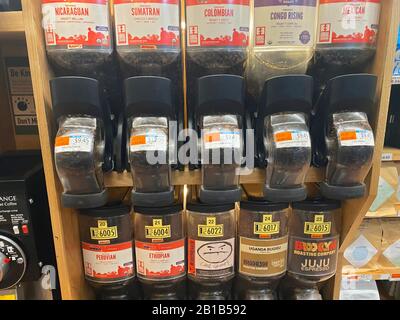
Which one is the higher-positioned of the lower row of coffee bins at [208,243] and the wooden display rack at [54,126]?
the wooden display rack at [54,126]

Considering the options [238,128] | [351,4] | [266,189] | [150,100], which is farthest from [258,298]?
[351,4]

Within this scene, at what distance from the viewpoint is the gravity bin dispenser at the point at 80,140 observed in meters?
0.60

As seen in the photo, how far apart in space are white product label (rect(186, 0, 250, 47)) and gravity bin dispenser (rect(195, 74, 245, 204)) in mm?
80

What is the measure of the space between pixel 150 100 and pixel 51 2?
0.88ft

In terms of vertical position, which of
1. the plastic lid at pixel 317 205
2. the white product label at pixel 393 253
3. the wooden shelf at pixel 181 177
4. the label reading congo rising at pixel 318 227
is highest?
the wooden shelf at pixel 181 177

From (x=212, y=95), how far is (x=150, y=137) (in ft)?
0.50

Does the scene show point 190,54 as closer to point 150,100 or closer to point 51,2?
point 150,100

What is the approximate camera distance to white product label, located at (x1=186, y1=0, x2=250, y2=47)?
2.00ft

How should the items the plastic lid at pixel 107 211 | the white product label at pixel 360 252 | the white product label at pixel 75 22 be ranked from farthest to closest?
the white product label at pixel 360 252
the plastic lid at pixel 107 211
the white product label at pixel 75 22

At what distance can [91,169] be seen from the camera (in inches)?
23.9

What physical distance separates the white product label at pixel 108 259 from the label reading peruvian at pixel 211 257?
16 centimetres

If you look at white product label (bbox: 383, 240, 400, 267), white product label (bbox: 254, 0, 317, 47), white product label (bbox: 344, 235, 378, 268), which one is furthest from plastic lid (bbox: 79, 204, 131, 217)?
white product label (bbox: 383, 240, 400, 267)

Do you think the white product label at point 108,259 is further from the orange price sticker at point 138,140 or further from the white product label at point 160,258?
the orange price sticker at point 138,140

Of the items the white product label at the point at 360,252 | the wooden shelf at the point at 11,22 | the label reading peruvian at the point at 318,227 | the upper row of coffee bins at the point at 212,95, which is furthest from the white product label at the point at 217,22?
the white product label at the point at 360,252
